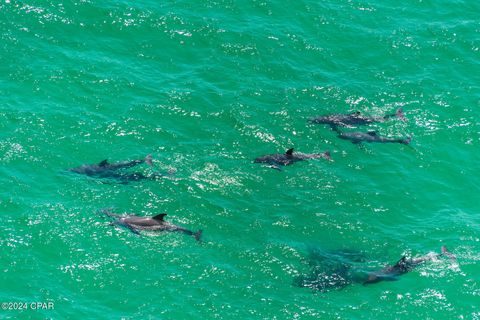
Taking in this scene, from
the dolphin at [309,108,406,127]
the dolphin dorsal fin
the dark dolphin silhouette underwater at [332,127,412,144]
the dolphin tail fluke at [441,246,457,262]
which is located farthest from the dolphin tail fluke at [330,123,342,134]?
the dolphin dorsal fin

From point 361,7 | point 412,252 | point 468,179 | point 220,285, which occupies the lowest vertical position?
point 220,285

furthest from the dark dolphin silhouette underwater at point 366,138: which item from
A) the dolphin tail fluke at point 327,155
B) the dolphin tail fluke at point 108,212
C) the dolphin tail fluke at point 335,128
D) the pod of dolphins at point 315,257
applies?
the dolphin tail fluke at point 108,212

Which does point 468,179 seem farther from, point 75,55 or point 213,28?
point 75,55

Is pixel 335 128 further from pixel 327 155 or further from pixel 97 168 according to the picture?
pixel 97 168

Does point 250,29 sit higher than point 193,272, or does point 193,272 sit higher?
point 250,29

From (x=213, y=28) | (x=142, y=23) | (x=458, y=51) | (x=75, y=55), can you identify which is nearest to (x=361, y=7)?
(x=458, y=51)

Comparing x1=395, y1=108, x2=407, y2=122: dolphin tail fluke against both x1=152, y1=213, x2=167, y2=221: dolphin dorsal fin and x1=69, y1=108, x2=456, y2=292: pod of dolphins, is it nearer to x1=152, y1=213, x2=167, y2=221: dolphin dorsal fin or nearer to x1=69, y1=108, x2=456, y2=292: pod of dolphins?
x1=69, y1=108, x2=456, y2=292: pod of dolphins

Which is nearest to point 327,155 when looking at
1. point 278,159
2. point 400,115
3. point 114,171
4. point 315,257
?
point 278,159
